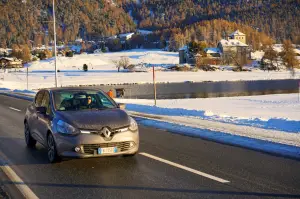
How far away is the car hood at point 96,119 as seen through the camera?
798 centimetres

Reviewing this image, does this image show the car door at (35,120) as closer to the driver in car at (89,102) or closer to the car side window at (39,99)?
the car side window at (39,99)

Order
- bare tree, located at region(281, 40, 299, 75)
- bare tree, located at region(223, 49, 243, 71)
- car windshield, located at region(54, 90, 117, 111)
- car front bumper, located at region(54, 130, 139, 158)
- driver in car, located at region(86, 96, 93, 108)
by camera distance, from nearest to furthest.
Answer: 1. car front bumper, located at region(54, 130, 139, 158)
2. car windshield, located at region(54, 90, 117, 111)
3. driver in car, located at region(86, 96, 93, 108)
4. bare tree, located at region(281, 40, 299, 75)
5. bare tree, located at region(223, 49, 243, 71)

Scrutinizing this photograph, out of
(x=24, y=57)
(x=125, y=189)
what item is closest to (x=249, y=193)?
(x=125, y=189)

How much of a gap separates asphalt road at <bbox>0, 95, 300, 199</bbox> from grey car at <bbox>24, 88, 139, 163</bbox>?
373 mm

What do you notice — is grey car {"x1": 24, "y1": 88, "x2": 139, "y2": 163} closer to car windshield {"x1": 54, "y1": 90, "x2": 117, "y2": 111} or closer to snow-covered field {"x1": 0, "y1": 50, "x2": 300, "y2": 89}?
car windshield {"x1": 54, "y1": 90, "x2": 117, "y2": 111}

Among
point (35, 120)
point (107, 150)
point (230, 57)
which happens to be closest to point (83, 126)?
point (107, 150)

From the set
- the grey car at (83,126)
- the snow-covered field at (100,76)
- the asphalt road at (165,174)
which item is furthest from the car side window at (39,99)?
the snow-covered field at (100,76)

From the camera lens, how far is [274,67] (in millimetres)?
111562

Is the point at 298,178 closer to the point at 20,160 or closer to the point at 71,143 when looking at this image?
the point at 71,143

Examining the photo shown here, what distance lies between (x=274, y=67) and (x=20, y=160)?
4284 inches

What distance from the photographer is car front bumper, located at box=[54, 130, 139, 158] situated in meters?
7.89

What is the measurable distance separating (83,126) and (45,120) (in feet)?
4.95

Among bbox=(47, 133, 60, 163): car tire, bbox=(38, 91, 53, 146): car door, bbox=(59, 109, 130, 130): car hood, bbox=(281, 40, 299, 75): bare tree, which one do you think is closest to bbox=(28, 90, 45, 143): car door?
bbox=(38, 91, 53, 146): car door

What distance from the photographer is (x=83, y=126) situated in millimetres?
7949
